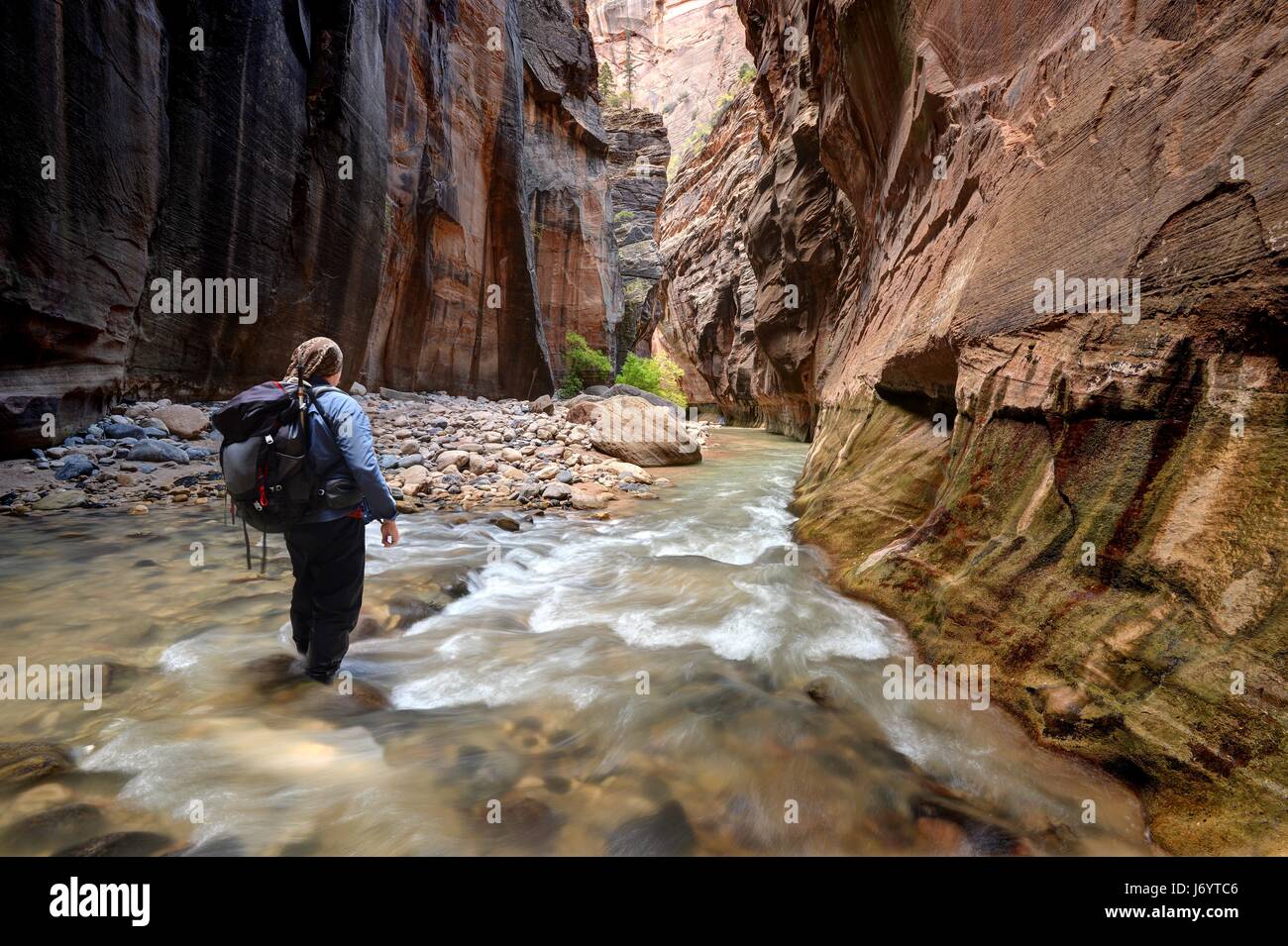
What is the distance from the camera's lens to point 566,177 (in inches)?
922

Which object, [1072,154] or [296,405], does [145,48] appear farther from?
[1072,154]

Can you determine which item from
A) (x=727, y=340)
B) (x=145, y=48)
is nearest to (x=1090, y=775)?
(x=145, y=48)

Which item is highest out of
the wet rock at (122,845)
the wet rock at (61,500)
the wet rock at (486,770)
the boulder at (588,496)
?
the wet rock at (61,500)

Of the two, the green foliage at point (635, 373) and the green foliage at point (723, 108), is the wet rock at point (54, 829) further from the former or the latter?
the green foliage at point (723, 108)

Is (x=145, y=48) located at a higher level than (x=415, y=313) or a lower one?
higher

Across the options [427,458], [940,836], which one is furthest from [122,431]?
[940,836]

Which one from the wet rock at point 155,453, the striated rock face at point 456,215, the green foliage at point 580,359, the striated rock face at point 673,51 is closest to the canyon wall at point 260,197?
the striated rock face at point 456,215

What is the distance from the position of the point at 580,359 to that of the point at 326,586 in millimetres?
22788

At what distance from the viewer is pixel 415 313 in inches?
610

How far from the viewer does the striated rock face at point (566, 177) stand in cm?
2220

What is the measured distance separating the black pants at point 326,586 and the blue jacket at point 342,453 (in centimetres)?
12

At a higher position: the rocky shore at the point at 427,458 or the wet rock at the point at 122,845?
the rocky shore at the point at 427,458

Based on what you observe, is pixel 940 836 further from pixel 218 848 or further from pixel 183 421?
pixel 183 421

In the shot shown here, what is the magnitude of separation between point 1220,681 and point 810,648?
205 centimetres
